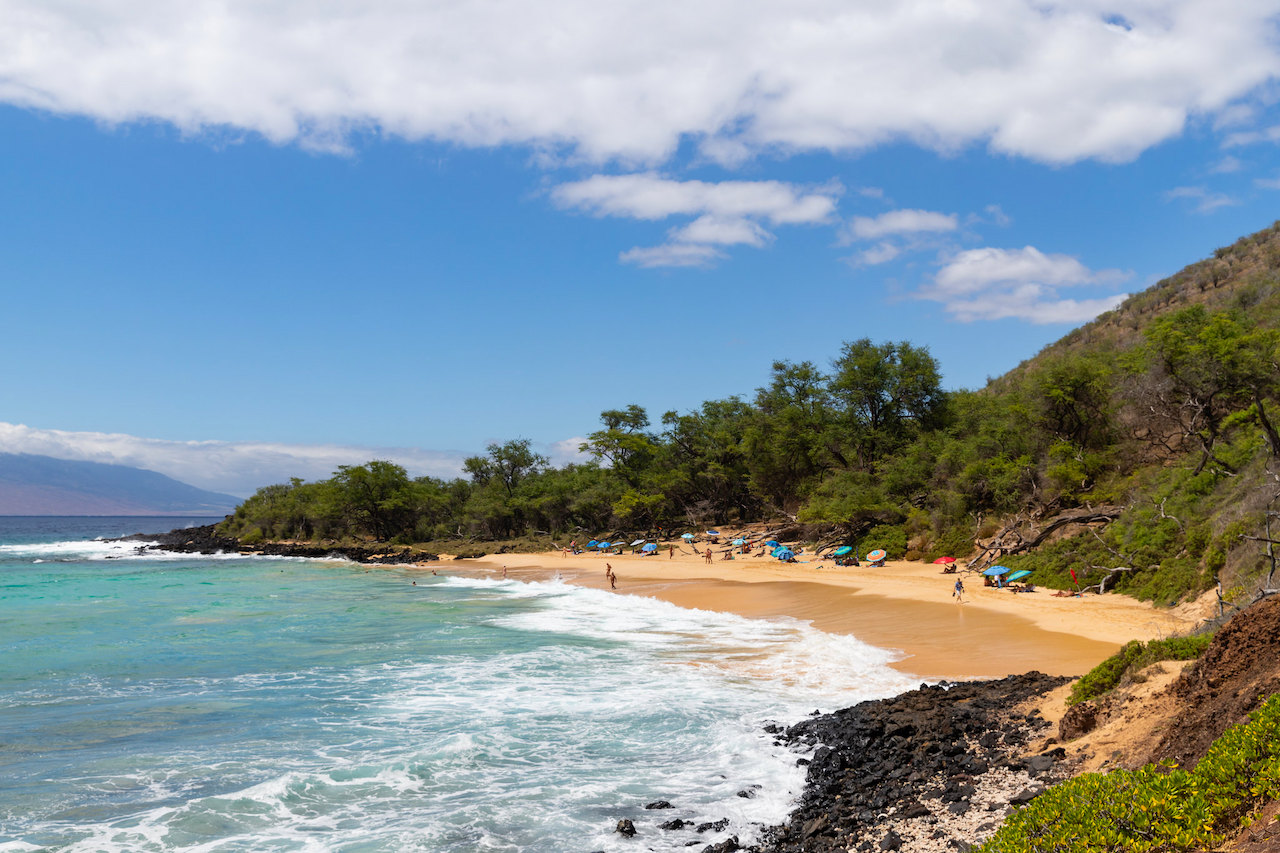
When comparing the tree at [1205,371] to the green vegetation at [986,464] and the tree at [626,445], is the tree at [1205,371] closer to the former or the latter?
the green vegetation at [986,464]

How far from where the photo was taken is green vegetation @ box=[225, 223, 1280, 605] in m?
21.8

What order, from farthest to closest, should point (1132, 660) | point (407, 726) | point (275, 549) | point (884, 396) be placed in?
point (275, 549) → point (884, 396) → point (407, 726) → point (1132, 660)

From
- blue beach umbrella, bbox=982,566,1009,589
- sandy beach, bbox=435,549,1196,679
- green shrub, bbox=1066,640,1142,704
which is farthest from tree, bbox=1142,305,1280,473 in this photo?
green shrub, bbox=1066,640,1142,704

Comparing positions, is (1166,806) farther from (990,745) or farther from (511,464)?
(511,464)

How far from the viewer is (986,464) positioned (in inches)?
1320

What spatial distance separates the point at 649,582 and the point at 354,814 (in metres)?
28.6

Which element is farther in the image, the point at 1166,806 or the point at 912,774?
the point at 912,774

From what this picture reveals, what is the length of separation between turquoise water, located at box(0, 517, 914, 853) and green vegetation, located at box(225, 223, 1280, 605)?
36.4 ft

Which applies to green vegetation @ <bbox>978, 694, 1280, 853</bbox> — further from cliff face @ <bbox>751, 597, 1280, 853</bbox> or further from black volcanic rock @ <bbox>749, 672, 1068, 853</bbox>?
black volcanic rock @ <bbox>749, 672, 1068, 853</bbox>

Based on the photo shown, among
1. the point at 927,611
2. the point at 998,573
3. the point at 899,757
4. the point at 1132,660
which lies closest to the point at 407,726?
the point at 899,757

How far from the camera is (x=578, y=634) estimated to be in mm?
23375

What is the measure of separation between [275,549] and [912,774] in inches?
3194

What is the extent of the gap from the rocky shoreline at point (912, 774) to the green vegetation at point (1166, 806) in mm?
1874

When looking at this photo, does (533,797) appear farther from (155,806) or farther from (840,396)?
(840,396)
